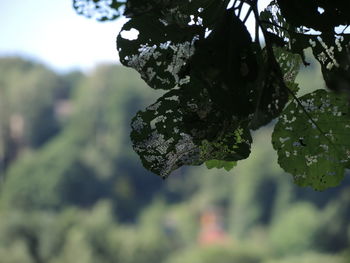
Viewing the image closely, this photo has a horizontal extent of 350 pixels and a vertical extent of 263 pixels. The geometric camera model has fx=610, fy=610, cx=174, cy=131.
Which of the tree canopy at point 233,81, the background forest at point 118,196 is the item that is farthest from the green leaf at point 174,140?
the background forest at point 118,196

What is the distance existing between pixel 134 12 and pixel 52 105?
22.8 metres

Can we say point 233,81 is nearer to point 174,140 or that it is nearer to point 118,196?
point 174,140

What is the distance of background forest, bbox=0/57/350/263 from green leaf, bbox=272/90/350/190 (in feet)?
38.2

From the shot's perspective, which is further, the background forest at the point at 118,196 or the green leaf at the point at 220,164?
the background forest at the point at 118,196

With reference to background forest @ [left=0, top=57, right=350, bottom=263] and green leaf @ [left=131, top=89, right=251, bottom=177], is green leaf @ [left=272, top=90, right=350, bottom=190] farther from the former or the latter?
background forest @ [left=0, top=57, right=350, bottom=263]

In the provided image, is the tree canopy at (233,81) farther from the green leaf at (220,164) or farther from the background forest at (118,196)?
the background forest at (118,196)

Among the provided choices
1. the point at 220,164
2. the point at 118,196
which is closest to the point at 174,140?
the point at 220,164

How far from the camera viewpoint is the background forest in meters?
13.5

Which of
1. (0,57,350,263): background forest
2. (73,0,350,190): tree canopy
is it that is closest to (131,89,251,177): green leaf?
(73,0,350,190): tree canopy

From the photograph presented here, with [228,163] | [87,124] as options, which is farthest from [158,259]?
[228,163]

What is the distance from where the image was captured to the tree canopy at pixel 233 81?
272 millimetres

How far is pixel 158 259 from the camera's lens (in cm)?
1351

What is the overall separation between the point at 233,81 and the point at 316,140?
3.7 inches

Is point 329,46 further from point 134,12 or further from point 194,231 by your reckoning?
point 194,231
